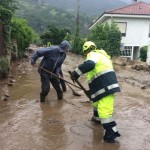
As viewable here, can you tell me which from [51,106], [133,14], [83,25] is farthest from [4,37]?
[83,25]

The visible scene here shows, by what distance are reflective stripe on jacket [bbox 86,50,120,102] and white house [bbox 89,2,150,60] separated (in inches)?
1004

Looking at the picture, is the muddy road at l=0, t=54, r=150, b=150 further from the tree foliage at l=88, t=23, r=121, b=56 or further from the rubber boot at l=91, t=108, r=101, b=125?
the tree foliage at l=88, t=23, r=121, b=56

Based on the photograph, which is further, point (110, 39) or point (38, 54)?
point (110, 39)

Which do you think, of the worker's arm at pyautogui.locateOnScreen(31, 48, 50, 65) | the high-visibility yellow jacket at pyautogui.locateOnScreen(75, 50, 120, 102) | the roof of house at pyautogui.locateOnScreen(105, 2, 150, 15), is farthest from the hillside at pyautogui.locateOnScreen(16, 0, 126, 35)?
the high-visibility yellow jacket at pyautogui.locateOnScreen(75, 50, 120, 102)

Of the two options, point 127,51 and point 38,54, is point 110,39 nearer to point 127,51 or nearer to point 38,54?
point 127,51

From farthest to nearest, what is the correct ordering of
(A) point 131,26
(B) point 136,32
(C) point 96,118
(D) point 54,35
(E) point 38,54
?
(D) point 54,35 < (B) point 136,32 < (A) point 131,26 < (E) point 38,54 < (C) point 96,118

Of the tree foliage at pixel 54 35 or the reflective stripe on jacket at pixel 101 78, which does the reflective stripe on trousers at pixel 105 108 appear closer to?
the reflective stripe on jacket at pixel 101 78

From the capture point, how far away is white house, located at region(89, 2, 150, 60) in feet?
107

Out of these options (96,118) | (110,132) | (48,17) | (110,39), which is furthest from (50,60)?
(48,17)

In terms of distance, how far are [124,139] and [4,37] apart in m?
8.81

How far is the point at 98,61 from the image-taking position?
7.48 metres

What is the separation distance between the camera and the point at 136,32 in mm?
33594

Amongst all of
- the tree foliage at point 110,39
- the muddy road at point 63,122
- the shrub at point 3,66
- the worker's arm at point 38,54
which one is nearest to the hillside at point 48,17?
the tree foliage at point 110,39

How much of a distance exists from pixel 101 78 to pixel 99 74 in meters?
0.09
